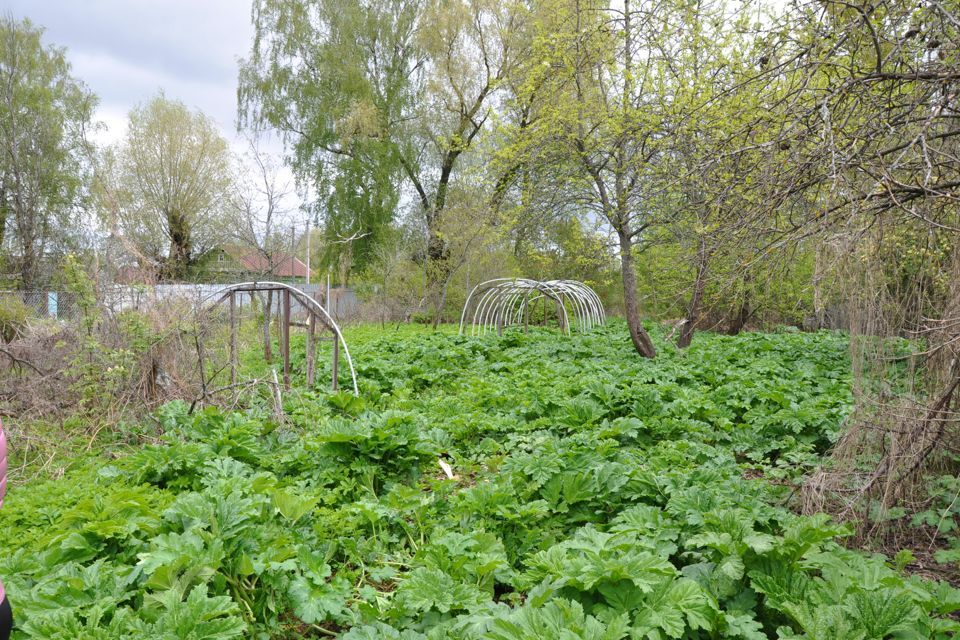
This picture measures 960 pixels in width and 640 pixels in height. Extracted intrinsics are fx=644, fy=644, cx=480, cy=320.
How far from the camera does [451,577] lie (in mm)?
3084

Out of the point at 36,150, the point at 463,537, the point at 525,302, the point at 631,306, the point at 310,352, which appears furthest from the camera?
the point at 36,150

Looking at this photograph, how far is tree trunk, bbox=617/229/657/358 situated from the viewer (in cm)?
1109

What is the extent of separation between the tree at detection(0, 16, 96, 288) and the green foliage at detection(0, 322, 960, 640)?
75.5 feet

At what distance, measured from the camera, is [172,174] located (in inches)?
1030

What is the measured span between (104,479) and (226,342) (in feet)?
10.1

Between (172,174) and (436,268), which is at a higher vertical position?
(172,174)

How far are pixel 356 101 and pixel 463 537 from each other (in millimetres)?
23932

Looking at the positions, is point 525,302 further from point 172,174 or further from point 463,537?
point 172,174

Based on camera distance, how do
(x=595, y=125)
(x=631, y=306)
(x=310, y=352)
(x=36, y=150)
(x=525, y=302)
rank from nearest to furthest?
(x=310, y=352) → (x=595, y=125) → (x=631, y=306) → (x=525, y=302) → (x=36, y=150)

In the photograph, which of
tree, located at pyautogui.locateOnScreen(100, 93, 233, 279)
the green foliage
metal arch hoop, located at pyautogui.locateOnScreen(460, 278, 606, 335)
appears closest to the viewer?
the green foliage

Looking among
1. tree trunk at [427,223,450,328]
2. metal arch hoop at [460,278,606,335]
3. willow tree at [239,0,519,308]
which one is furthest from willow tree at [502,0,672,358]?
willow tree at [239,0,519,308]

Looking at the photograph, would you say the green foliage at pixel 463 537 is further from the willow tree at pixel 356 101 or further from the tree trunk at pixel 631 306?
the willow tree at pixel 356 101

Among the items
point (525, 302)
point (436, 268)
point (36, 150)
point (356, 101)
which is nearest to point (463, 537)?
point (525, 302)

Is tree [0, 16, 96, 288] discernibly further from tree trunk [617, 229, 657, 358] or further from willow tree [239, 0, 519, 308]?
tree trunk [617, 229, 657, 358]
